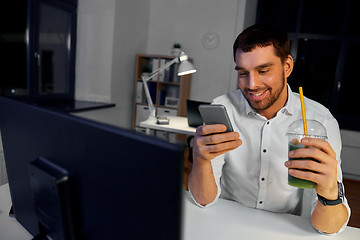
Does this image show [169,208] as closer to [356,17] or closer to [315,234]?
[315,234]

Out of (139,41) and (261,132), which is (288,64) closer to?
(261,132)

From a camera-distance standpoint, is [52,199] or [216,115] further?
[216,115]

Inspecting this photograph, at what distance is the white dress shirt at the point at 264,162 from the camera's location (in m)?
1.19

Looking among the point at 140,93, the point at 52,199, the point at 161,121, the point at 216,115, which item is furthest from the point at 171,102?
the point at 52,199

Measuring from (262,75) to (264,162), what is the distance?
0.37 m

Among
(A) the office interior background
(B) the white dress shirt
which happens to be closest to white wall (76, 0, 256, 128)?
(A) the office interior background

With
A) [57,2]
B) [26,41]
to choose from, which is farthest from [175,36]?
[26,41]

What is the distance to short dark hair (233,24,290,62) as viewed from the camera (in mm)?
1126

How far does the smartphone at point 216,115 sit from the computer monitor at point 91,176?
0.47 metres

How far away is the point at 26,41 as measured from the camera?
3373mm

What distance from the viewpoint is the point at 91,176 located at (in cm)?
44

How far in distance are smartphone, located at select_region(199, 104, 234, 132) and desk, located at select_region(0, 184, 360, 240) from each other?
0.95 feet

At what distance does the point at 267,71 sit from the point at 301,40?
12.7ft

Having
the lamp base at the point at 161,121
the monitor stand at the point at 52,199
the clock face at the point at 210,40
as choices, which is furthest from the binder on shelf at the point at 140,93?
the monitor stand at the point at 52,199
